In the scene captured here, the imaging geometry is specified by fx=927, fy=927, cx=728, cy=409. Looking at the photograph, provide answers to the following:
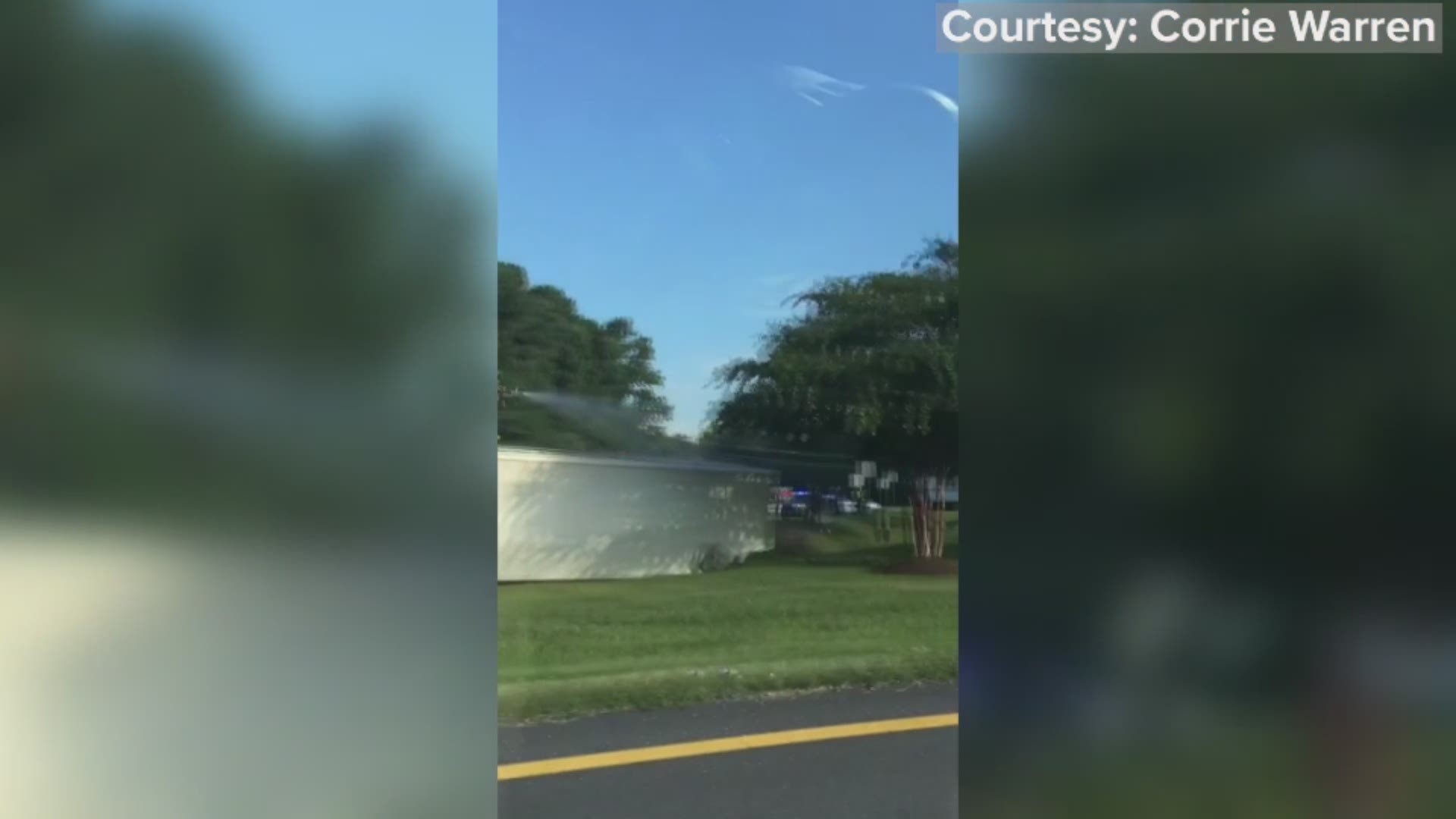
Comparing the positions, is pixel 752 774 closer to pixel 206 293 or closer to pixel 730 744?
pixel 730 744

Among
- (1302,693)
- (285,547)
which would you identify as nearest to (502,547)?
(285,547)

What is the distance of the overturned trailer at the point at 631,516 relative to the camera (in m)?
2.61

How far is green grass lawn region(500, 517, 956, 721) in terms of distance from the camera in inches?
110

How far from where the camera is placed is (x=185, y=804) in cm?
218

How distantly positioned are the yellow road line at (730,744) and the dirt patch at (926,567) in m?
0.41

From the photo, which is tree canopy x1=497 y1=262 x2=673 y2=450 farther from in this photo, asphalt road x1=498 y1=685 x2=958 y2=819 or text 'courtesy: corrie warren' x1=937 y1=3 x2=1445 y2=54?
text 'courtesy: corrie warren' x1=937 y1=3 x2=1445 y2=54

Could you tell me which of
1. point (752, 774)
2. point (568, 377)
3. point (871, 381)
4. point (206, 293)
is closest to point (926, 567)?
point (871, 381)

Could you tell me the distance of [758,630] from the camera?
304 centimetres

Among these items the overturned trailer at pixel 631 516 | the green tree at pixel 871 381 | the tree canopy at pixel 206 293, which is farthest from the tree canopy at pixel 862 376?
the tree canopy at pixel 206 293

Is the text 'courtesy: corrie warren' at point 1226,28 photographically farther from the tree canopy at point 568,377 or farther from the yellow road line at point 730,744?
the yellow road line at point 730,744

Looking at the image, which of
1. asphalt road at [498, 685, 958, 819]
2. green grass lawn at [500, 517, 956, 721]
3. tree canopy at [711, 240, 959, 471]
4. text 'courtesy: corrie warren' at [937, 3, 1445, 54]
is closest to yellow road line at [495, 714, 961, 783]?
asphalt road at [498, 685, 958, 819]

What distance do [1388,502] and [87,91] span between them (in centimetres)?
321

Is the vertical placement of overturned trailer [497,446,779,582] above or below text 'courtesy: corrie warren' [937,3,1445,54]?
below

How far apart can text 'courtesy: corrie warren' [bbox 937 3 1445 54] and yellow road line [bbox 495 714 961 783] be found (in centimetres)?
183
